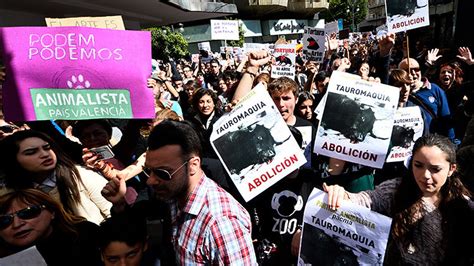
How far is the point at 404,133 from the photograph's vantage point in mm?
3363

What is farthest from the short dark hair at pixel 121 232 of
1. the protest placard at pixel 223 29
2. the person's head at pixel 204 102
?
the protest placard at pixel 223 29

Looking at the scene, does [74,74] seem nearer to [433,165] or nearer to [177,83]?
[433,165]

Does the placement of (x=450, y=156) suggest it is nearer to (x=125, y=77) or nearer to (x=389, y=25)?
(x=125, y=77)

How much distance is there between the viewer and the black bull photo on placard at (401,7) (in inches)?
191

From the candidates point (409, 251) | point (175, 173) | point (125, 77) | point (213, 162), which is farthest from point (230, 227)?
point (125, 77)

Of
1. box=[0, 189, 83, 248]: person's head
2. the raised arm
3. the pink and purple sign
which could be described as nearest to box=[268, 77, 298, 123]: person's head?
the raised arm

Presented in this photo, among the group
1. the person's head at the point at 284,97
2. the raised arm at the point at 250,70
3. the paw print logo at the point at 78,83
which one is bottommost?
the person's head at the point at 284,97

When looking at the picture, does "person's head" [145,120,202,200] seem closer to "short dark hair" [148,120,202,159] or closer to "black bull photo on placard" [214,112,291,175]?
"short dark hair" [148,120,202,159]

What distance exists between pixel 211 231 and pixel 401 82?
289 centimetres

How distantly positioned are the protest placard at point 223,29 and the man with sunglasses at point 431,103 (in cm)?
770

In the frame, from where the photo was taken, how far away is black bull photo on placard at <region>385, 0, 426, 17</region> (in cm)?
486

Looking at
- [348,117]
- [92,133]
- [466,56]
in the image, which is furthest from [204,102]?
[466,56]

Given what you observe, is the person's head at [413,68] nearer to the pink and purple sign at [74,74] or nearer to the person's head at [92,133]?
the pink and purple sign at [74,74]

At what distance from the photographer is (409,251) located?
6.56ft
